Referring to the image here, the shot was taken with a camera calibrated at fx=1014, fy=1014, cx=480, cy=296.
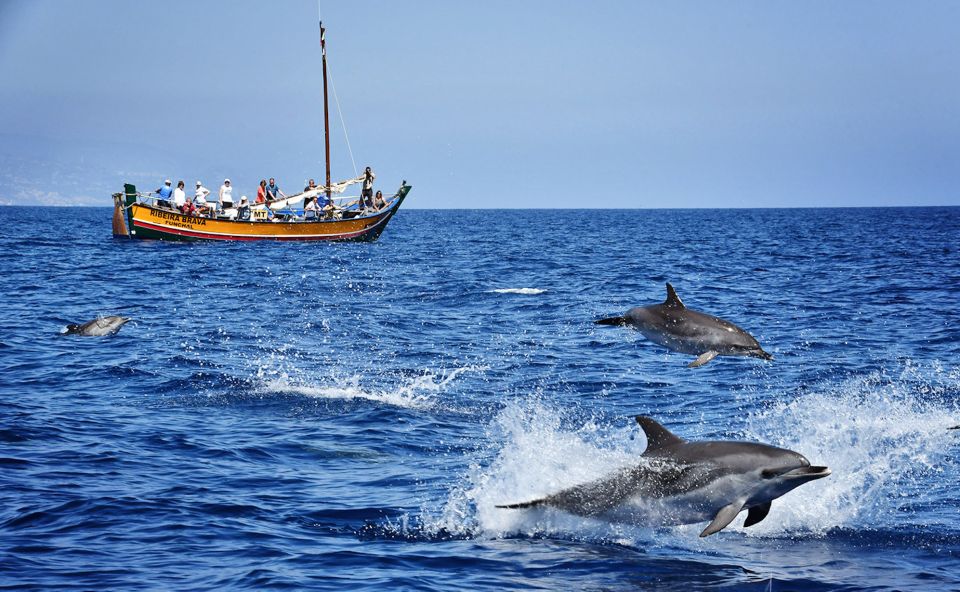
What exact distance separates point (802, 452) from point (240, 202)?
164ft

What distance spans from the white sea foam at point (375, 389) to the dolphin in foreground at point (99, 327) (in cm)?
642

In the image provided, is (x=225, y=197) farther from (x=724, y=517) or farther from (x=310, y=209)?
(x=724, y=517)

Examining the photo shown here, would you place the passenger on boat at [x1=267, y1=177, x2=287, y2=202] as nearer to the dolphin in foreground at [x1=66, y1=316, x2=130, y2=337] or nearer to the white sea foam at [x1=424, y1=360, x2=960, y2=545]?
the dolphin in foreground at [x1=66, y1=316, x2=130, y2=337]

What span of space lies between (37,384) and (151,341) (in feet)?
16.3

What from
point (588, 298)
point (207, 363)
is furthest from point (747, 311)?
point (207, 363)

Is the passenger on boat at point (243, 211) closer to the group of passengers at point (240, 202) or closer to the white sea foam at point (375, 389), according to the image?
the group of passengers at point (240, 202)

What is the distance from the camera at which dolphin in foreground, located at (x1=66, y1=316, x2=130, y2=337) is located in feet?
73.5

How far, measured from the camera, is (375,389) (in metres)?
17.1

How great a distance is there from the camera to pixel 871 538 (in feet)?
33.6

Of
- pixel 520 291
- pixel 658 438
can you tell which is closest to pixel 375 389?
pixel 658 438

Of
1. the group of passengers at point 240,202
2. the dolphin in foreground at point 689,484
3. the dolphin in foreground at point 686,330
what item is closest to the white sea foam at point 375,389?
the dolphin in foreground at point 686,330

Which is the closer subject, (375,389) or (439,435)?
(439,435)

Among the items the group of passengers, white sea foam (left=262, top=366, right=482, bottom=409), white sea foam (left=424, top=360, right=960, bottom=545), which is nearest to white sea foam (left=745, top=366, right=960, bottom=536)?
white sea foam (left=424, top=360, right=960, bottom=545)

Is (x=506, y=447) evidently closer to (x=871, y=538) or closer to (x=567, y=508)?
(x=567, y=508)
